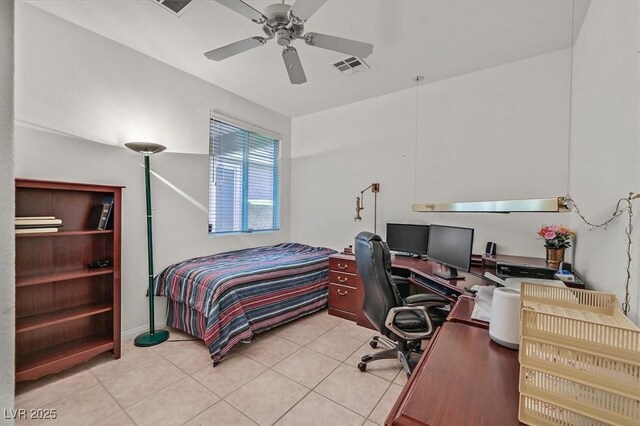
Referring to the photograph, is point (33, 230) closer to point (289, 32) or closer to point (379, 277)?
point (289, 32)

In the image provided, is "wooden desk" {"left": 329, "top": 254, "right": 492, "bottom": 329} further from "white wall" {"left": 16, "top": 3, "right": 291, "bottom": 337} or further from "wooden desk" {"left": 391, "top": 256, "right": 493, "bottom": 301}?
"white wall" {"left": 16, "top": 3, "right": 291, "bottom": 337}

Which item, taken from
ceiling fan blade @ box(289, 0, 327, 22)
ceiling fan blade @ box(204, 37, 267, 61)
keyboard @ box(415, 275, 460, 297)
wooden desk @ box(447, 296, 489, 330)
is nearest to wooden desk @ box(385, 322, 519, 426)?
wooden desk @ box(447, 296, 489, 330)

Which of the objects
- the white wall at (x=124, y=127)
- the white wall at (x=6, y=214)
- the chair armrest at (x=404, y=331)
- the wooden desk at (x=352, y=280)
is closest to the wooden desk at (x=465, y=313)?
the chair armrest at (x=404, y=331)

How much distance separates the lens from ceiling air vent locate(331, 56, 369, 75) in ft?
9.54

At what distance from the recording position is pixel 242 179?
3.98m

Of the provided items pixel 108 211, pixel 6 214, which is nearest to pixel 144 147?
pixel 108 211

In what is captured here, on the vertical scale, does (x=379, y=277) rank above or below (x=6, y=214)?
below

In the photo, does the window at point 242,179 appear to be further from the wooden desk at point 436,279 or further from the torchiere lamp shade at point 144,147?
the wooden desk at point 436,279

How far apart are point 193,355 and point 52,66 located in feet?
8.99

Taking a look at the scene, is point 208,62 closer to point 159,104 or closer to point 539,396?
point 159,104

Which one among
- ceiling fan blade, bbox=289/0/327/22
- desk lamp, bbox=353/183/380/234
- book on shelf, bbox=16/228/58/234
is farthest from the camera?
desk lamp, bbox=353/183/380/234

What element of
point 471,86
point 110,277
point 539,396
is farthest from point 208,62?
point 539,396

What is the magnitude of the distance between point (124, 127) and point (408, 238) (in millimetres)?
3302

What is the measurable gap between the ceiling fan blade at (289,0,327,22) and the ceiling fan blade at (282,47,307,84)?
0.92 ft
